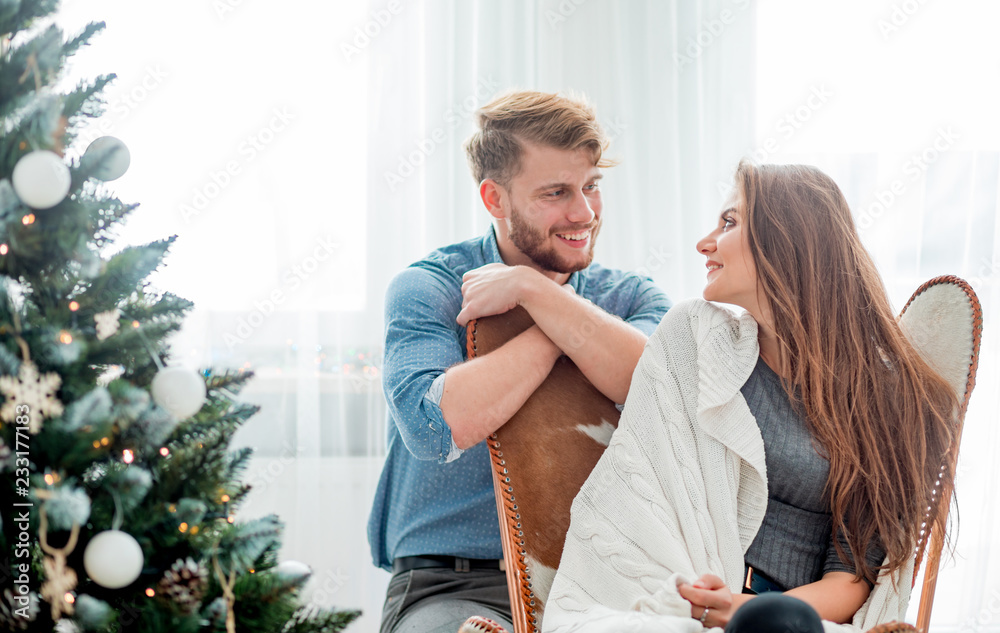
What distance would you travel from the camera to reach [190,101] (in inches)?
84.2

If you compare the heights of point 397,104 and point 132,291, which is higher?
point 397,104

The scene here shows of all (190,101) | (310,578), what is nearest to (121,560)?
(310,578)

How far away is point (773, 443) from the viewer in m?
1.22

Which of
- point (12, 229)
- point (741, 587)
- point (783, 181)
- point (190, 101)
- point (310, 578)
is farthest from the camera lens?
point (190, 101)

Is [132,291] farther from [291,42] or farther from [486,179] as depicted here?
[291,42]

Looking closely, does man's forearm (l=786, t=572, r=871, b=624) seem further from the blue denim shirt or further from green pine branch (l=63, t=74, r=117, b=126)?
green pine branch (l=63, t=74, r=117, b=126)

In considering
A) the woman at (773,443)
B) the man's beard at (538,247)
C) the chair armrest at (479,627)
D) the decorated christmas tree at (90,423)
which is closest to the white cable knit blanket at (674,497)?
the woman at (773,443)

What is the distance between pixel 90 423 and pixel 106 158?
0.30m

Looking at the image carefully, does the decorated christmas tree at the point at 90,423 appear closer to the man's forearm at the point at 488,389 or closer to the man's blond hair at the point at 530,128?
the man's forearm at the point at 488,389

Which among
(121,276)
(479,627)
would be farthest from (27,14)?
(479,627)

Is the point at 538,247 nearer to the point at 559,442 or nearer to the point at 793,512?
the point at 559,442

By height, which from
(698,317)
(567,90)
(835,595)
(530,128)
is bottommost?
(835,595)

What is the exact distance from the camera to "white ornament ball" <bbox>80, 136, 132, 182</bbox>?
2.64 feet

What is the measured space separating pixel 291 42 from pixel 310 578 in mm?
1800
